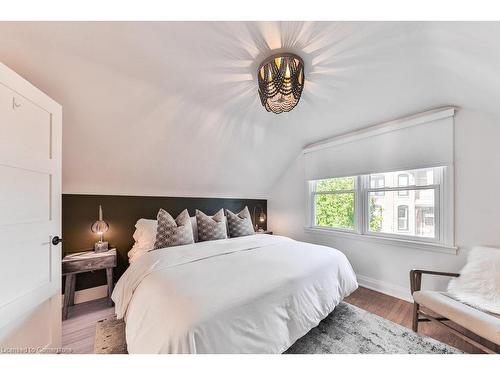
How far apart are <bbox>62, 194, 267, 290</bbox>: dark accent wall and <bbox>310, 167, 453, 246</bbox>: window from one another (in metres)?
2.51

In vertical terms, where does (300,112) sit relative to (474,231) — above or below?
above

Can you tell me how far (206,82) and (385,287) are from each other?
135 inches

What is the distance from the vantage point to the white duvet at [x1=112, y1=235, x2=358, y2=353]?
41.9 inches

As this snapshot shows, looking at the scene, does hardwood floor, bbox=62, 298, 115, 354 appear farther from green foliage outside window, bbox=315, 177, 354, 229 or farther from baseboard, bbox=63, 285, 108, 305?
green foliage outside window, bbox=315, 177, 354, 229

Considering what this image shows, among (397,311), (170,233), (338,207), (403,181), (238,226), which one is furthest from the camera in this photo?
(338,207)

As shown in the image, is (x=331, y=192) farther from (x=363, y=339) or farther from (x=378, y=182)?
(x=363, y=339)

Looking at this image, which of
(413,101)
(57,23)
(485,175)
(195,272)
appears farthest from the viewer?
(413,101)

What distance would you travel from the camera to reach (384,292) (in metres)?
2.70

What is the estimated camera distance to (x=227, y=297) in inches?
48.1

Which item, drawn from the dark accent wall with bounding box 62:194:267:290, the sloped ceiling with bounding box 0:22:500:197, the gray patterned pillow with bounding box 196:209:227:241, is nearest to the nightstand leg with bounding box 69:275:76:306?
the dark accent wall with bounding box 62:194:267:290

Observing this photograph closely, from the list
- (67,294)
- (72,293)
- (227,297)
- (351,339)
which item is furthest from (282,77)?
(72,293)
